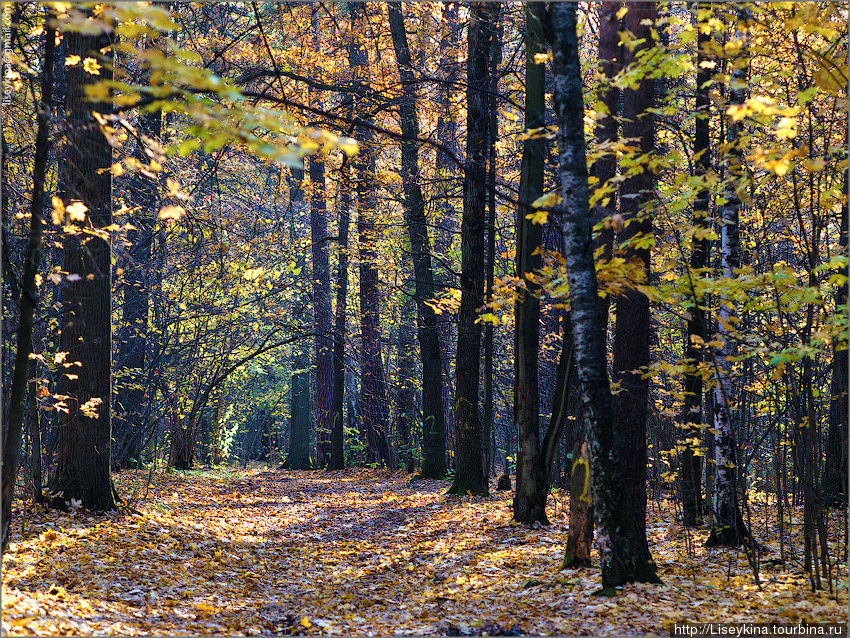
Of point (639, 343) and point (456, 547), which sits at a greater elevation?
point (639, 343)

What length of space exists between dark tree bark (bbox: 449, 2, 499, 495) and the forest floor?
1.08 meters

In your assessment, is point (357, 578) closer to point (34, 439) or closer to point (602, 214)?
point (34, 439)

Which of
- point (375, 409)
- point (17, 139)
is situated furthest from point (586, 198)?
point (375, 409)

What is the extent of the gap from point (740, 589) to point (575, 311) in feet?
9.74

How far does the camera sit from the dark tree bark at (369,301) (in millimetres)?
14492

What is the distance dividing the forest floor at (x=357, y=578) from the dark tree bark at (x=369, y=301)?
6426 millimetres

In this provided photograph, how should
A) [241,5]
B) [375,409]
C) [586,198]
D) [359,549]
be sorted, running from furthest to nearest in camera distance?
1. [375,409]
2. [241,5]
3. [359,549]
4. [586,198]

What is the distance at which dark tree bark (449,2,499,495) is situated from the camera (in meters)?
11.0

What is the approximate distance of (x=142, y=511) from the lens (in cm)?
911

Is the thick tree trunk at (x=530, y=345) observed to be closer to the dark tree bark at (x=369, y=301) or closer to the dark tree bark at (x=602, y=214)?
the dark tree bark at (x=602, y=214)

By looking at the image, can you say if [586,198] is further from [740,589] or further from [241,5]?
[241,5]

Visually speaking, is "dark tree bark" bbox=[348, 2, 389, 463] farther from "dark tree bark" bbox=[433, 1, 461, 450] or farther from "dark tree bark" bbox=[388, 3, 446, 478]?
"dark tree bark" bbox=[433, 1, 461, 450]

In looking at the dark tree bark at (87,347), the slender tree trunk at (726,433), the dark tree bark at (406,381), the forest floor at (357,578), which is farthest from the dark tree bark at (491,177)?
the dark tree bark at (87,347)

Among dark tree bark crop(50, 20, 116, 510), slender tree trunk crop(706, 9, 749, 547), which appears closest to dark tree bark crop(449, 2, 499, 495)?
slender tree trunk crop(706, 9, 749, 547)
